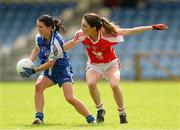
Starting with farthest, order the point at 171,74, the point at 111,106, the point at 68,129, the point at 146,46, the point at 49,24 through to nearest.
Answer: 1. the point at 146,46
2. the point at 171,74
3. the point at 111,106
4. the point at 49,24
5. the point at 68,129

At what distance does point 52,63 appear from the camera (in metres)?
10.5

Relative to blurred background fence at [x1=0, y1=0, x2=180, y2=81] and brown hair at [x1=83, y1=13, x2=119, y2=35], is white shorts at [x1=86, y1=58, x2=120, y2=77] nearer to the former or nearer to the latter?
brown hair at [x1=83, y1=13, x2=119, y2=35]

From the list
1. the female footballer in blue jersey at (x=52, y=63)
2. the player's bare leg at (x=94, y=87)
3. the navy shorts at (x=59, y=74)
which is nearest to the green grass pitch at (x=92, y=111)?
the player's bare leg at (x=94, y=87)

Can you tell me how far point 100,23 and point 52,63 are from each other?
3.19ft

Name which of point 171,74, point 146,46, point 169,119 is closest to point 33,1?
point 146,46

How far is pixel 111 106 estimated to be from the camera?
1522 cm

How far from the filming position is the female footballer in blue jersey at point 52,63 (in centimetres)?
1060

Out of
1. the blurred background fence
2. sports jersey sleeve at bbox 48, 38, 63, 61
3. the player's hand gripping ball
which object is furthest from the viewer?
the blurred background fence

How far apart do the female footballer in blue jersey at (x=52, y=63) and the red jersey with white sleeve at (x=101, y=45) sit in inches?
14.6

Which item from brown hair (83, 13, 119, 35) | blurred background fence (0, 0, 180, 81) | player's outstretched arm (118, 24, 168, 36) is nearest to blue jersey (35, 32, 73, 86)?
brown hair (83, 13, 119, 35)

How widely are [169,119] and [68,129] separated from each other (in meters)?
2.39

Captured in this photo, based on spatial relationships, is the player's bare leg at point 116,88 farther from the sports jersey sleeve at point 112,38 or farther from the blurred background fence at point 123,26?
the blurred background fence at point 123,26

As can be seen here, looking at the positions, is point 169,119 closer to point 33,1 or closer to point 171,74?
point 171,74

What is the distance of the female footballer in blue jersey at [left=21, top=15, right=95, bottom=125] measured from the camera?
10.6m
